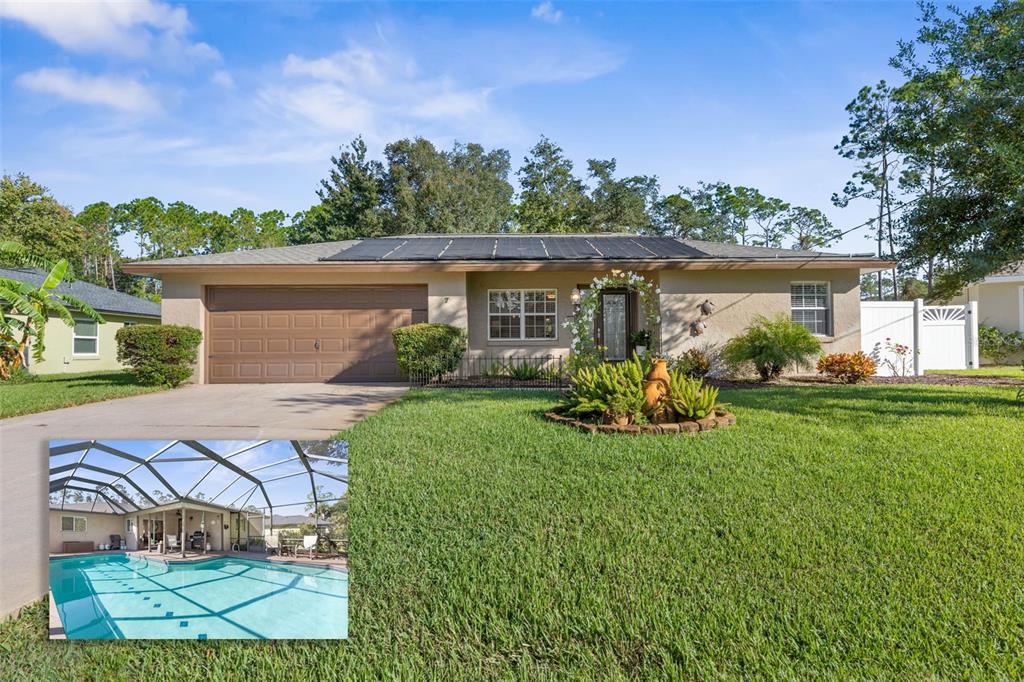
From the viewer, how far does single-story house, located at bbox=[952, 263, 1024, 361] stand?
695 inches

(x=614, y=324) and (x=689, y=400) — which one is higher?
(x=614, y=324)

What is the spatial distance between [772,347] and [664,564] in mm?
9094

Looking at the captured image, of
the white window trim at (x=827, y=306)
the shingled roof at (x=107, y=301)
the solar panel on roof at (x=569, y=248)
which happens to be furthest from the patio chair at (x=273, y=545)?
the shingled roof at (x=107, y=301)

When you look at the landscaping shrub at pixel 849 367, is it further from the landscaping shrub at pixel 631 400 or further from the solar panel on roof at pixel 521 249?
the solar panel on roof at pixel 521 249

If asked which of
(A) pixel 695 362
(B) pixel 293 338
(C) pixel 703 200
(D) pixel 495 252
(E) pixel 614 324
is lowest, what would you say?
(A) pixel 695 362

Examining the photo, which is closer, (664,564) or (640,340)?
(664,564)

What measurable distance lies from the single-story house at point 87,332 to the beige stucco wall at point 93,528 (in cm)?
1746

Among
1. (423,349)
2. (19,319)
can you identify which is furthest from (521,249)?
(19,319)

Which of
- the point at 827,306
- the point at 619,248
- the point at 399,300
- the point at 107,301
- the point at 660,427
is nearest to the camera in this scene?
the point at 660,427

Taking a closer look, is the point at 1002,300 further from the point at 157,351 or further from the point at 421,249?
the point at 157,351

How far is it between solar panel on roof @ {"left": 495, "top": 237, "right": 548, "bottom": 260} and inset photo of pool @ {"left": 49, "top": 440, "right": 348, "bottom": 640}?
1004 centimetres

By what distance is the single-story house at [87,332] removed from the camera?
16.3 metres

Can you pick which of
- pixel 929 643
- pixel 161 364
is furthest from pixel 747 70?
pixel 161 364

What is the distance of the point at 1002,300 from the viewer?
717 inches
